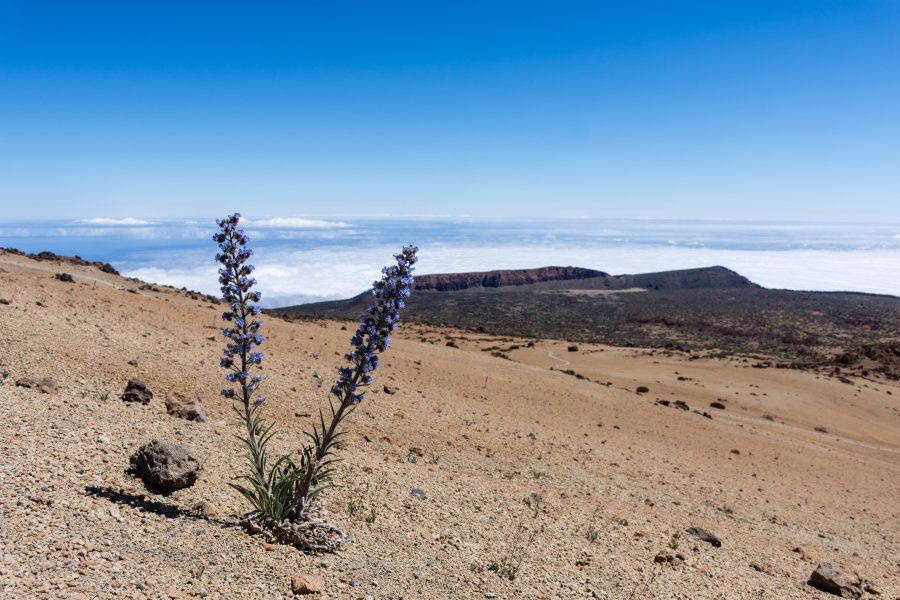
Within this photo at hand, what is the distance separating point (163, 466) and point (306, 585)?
A: 6.97 ft

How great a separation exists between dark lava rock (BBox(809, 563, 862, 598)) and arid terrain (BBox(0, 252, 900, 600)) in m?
0.17

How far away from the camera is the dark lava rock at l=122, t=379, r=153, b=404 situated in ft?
25.8

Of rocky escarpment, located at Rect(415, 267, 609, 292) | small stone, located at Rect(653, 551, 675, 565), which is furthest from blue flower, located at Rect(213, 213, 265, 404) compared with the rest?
rocky escarpment, located at Rect(415, 267, 609, 292)

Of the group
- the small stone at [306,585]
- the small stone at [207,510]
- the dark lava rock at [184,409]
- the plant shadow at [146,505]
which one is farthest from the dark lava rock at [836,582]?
the dark lava rock at [184,409]

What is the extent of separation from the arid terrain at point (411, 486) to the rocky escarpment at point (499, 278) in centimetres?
10099

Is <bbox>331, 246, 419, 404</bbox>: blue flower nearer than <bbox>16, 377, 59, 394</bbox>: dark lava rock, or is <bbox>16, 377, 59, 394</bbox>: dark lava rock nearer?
<bbox>331, 246, 419, 404</bbox>: blue flower

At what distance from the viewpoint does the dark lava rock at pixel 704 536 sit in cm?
748

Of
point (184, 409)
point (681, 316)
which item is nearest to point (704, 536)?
point (184, 409)

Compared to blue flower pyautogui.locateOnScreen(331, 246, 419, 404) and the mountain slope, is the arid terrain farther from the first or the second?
the mountain slope

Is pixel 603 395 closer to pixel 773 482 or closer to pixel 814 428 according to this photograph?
pixel 773 482

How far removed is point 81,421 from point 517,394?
43.4 feet

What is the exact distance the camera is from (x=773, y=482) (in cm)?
1349

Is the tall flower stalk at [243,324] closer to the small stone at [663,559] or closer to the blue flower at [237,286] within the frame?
the blue flower at [237,286]

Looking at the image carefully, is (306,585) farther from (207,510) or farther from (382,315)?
(382,315)
